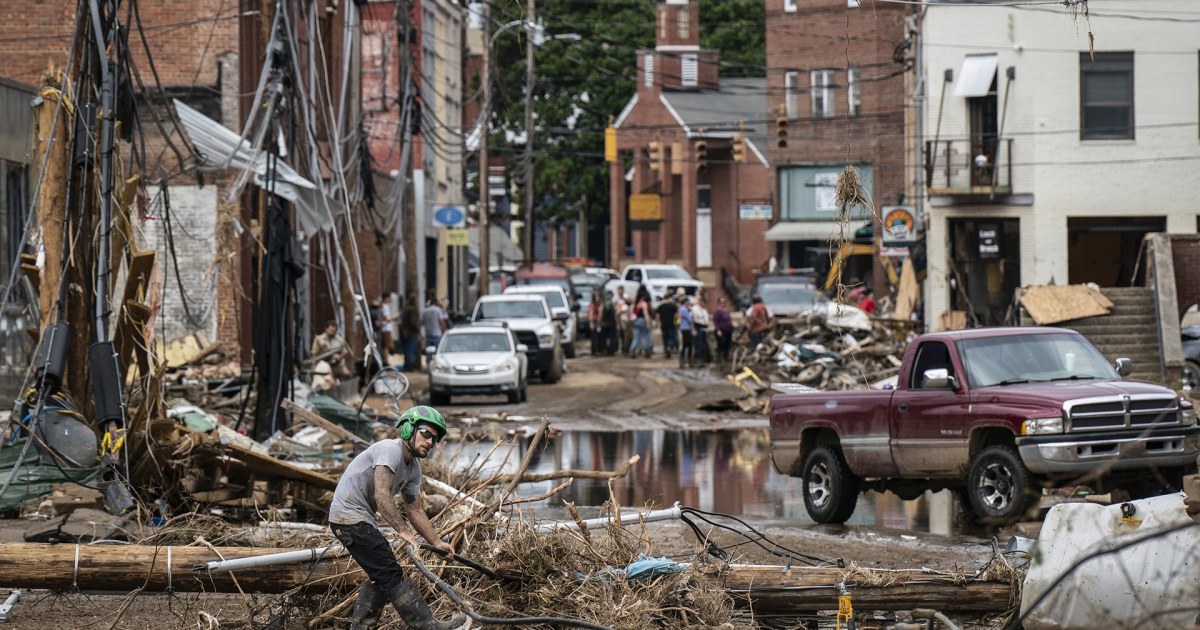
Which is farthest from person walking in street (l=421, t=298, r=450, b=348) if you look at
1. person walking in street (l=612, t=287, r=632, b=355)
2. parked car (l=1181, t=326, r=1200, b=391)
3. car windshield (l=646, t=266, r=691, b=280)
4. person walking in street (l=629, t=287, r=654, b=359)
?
car windshield (l=646, t=266, r=691, b=280)

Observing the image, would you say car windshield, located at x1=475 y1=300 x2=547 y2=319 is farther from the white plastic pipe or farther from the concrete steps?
the white plastic pipe

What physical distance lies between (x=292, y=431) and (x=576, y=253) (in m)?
76.9

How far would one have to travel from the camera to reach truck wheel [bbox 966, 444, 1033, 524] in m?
13.9

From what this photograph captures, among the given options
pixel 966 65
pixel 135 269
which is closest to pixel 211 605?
pixel 135 269

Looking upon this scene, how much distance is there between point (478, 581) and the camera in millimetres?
9703

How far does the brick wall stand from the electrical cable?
2204cm

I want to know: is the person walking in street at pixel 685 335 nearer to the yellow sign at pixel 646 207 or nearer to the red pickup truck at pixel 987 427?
the red pickup truck at pixel 987 427

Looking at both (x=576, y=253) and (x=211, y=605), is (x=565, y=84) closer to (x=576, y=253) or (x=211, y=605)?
(x=576, y=253)

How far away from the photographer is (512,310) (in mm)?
36875

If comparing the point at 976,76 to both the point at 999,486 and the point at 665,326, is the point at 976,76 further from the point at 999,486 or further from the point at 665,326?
the point at 999,486

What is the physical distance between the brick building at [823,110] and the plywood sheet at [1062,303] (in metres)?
29.1

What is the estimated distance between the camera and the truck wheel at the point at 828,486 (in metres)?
15.7

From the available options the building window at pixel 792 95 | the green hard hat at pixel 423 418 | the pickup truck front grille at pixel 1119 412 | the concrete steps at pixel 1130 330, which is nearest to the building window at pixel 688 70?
the building window at pixel 792 95

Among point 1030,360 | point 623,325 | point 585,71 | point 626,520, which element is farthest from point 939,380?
point 585,71
